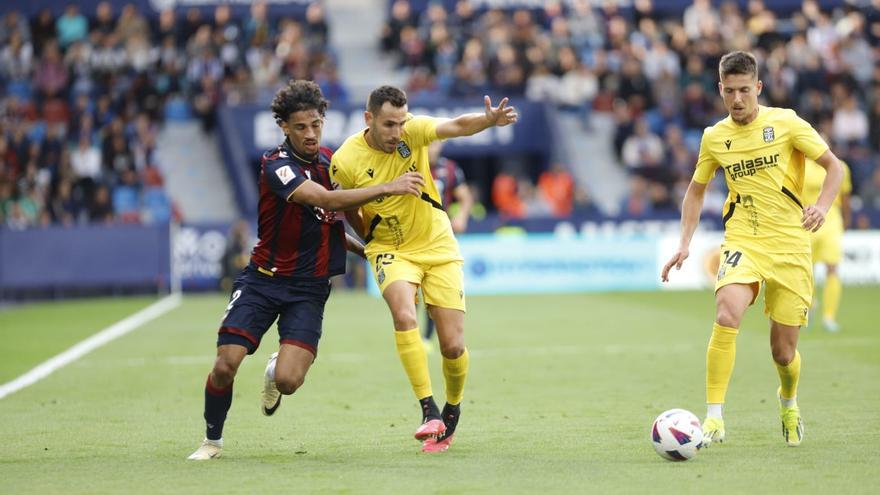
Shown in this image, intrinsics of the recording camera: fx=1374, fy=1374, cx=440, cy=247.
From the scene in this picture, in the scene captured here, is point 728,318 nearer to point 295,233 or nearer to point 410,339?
point 410,339

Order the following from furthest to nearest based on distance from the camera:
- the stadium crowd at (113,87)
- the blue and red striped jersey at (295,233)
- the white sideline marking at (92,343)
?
the stadium crowd at (113,87)
the white sideline marking at (92,343)
the blue and red striped jersey at (295,233)

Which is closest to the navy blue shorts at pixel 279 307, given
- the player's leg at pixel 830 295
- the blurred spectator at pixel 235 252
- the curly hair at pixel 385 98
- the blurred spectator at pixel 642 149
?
the curly hair at pixel 385 98

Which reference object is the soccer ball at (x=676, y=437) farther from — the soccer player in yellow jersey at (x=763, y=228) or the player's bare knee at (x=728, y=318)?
the player's bare knee at (x=728, y=318)

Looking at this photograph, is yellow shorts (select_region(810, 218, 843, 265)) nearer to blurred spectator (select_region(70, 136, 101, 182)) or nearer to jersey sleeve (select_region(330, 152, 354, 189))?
jersey sleeve (select_region(330, 152, 354, 189))

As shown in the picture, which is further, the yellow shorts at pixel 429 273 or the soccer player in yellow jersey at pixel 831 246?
the soccer player in yellow jersey at pixel 831 246

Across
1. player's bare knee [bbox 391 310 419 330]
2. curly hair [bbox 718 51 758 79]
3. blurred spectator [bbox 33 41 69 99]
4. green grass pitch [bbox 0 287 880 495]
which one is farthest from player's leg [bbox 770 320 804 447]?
blurred spectator [bbox 33 41 69 99]

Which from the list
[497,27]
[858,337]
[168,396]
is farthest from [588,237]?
[168,396]

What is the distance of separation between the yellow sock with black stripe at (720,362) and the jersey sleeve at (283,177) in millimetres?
A: 2647

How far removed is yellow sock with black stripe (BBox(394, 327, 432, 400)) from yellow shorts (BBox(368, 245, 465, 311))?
10.8 inches

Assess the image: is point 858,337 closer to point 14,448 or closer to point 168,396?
point 168,396

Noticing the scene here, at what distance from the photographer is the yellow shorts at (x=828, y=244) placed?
16.1 metres

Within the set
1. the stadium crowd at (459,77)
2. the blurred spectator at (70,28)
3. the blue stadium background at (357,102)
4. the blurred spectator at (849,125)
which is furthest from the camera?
the blurred spectator at (849,125)

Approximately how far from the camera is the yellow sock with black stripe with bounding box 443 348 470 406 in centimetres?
852

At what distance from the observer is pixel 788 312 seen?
8305mm
